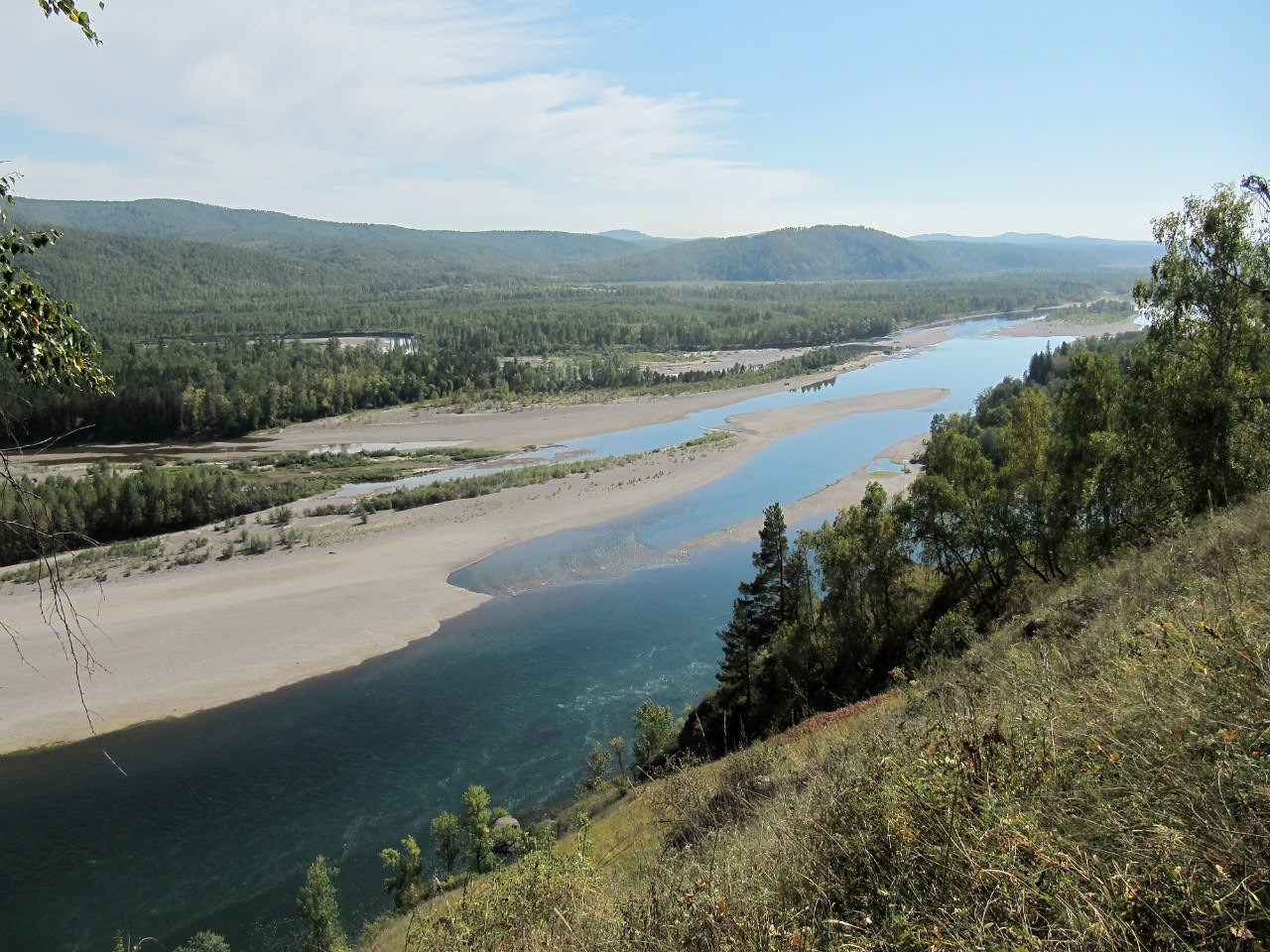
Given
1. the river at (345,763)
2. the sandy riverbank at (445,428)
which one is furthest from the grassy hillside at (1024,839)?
the sandy riverbank at (445,428)

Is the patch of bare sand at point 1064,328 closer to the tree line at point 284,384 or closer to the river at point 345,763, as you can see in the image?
the tree line at point 284,384

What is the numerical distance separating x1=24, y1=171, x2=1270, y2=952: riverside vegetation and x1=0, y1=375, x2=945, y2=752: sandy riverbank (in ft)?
44.2

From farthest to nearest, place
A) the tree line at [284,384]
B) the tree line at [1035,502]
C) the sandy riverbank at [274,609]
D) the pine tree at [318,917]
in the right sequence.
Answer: the tree line at [284,384]
the sandy riverbank at [274,609]
the pine tree at [318,917]
the tree line at [1035,502]

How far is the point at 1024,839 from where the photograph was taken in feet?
10.5

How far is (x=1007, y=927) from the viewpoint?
2918mm

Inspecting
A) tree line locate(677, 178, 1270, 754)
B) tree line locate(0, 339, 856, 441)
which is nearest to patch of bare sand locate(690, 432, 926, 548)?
tree line locate(677, 178, 1270, 754)

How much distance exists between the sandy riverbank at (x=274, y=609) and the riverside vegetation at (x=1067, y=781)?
530 inches

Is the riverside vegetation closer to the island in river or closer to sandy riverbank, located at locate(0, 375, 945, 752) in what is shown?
the island in river

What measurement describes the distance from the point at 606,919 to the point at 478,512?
Result: 1588 inches

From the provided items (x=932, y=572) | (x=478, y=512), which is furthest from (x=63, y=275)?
(x=932, y=572)

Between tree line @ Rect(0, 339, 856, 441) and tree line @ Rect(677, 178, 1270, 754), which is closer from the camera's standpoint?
tree line @ Rect(677, 178, 1270, 754)

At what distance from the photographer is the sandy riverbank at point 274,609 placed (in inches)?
984

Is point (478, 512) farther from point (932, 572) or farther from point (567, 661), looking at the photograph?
point (932, 572)

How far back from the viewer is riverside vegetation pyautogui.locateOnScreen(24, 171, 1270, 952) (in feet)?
10.1
